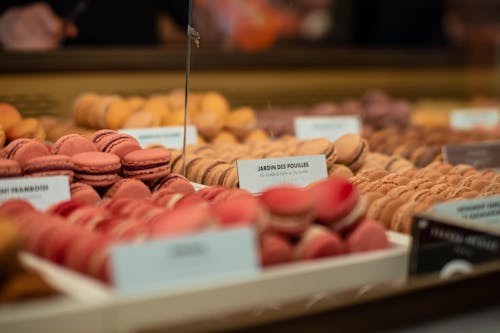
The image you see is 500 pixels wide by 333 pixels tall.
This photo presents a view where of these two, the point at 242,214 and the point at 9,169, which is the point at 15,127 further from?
the point at 242,214

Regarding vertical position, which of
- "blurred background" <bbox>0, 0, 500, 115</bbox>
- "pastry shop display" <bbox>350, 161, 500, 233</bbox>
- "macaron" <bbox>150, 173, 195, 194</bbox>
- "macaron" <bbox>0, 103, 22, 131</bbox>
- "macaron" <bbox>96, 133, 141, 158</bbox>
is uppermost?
"blurred background" <bbox>0, 0, 500, 115</bbox>

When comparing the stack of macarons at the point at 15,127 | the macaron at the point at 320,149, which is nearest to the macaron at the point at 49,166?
the stack of macarons at the point at 15,127

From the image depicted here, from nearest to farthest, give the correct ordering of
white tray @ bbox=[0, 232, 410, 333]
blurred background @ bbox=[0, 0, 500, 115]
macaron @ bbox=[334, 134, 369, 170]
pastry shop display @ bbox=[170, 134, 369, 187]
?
white tray @ bbox=[0, 232, 410, 333] → pastry shop display @ bbox=[170, 134, 369, 187] → macaron @ bbox=[334, 134, 369, 170] → blurred background @ bbox=[0, 0, 500, 115]

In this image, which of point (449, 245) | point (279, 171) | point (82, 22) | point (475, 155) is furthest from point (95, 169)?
point (82, 22)

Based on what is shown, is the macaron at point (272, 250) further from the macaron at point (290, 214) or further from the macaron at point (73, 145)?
the macaron at point (73, 145)

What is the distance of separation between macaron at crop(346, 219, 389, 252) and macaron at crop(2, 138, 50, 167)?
0.75 meters

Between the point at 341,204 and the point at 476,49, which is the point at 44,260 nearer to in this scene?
the point at 341,204

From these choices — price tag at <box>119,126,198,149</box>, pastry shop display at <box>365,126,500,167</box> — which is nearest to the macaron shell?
price tag at <box>119,126,198,149</box>

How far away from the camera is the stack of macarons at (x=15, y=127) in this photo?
6.19ft

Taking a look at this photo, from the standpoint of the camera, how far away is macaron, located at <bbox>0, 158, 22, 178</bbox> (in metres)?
1.52

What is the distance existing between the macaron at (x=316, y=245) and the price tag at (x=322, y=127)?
1164 mm

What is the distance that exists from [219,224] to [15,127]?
963 mm

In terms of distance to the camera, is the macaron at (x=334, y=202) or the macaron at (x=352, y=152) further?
the macaron at (x=352, y=152)

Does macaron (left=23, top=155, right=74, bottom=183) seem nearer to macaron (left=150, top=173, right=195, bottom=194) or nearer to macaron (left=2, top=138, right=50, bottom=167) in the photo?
macaron (left=2, top=138, right=50, bottom=167)
